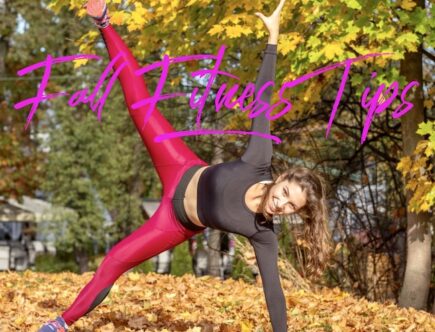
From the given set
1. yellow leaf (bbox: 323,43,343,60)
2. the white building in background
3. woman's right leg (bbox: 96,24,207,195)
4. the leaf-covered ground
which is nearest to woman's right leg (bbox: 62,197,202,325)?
woman's right leg (bbox: 96,24,207,195)

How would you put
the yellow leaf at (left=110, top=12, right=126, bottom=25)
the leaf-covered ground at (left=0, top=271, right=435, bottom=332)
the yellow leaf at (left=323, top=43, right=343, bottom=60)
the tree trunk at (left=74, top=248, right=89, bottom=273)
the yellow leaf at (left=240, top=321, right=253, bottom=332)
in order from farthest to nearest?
the tree trunk at (left=74, top=248, right=89, bottom=273) < the yellow leaf at (left=110, top=12, right=126, bottom=25) < the yellow leaf at (left=323, top=43, right=343, bottom=60) < the leaf-covered ground at (left=0, top=271, right=435, bottom=332) < the yellow leaf at (left=240, top=321, right=253, bottom=332)

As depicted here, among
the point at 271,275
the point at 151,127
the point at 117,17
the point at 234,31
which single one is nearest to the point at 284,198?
the point at 271,275

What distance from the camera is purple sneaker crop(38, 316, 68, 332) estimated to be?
4.32m

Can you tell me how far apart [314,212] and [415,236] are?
491 centimetres

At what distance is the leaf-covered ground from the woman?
3.10 feet

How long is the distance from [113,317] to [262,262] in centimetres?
202

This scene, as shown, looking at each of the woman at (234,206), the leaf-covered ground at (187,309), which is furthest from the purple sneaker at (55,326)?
the leaf-covered ground at (187,309)

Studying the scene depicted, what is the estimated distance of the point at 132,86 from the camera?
4.94 metres

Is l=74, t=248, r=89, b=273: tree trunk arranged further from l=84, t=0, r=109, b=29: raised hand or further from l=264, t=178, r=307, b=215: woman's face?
l=264, t=178, r=307, b=215: woman's face

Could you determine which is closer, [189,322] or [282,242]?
[189,322]

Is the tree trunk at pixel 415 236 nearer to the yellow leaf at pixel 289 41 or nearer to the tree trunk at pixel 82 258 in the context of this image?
the yellow leaf at pixel 289 41

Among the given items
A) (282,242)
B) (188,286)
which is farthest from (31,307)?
(282,242)

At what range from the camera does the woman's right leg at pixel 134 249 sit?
4371mm

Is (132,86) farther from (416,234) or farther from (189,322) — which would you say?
(416,234)
